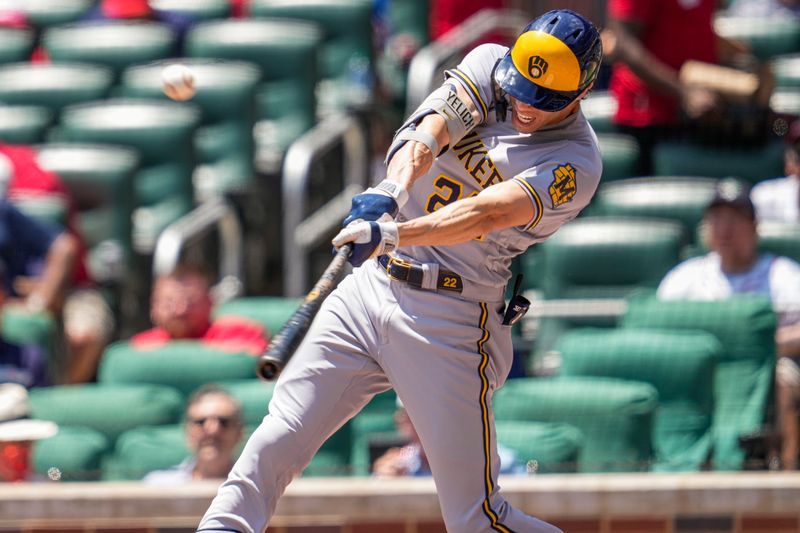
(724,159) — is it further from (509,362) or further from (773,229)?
(509,362)

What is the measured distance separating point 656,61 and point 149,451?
2.87 meters

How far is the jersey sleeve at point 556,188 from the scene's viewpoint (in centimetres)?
341

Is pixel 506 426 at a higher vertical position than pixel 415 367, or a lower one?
lower

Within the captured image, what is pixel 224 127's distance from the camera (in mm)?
6719

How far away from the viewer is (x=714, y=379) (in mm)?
4836

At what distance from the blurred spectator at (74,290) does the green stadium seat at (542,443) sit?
2.00 metres

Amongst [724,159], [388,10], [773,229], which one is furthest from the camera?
[388,10]

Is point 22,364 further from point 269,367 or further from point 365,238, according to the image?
point 269,367

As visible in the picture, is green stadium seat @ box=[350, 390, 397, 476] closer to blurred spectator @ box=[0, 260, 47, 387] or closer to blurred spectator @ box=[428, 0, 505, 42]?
blurred spectator @ box=[0, 260, 47, 387]

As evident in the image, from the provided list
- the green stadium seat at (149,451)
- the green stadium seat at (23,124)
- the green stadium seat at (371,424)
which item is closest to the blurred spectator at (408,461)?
the green stadium seat at (371,424)

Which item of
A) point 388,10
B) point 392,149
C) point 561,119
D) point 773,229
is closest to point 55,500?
point 392,149

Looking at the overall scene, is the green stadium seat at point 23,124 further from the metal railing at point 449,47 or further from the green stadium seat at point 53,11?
the metal railing at point 449,47

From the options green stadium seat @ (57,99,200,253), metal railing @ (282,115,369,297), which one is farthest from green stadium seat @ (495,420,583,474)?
green stadium seat @ (57,99,200,253)

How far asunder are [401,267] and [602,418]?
57.0 inches
